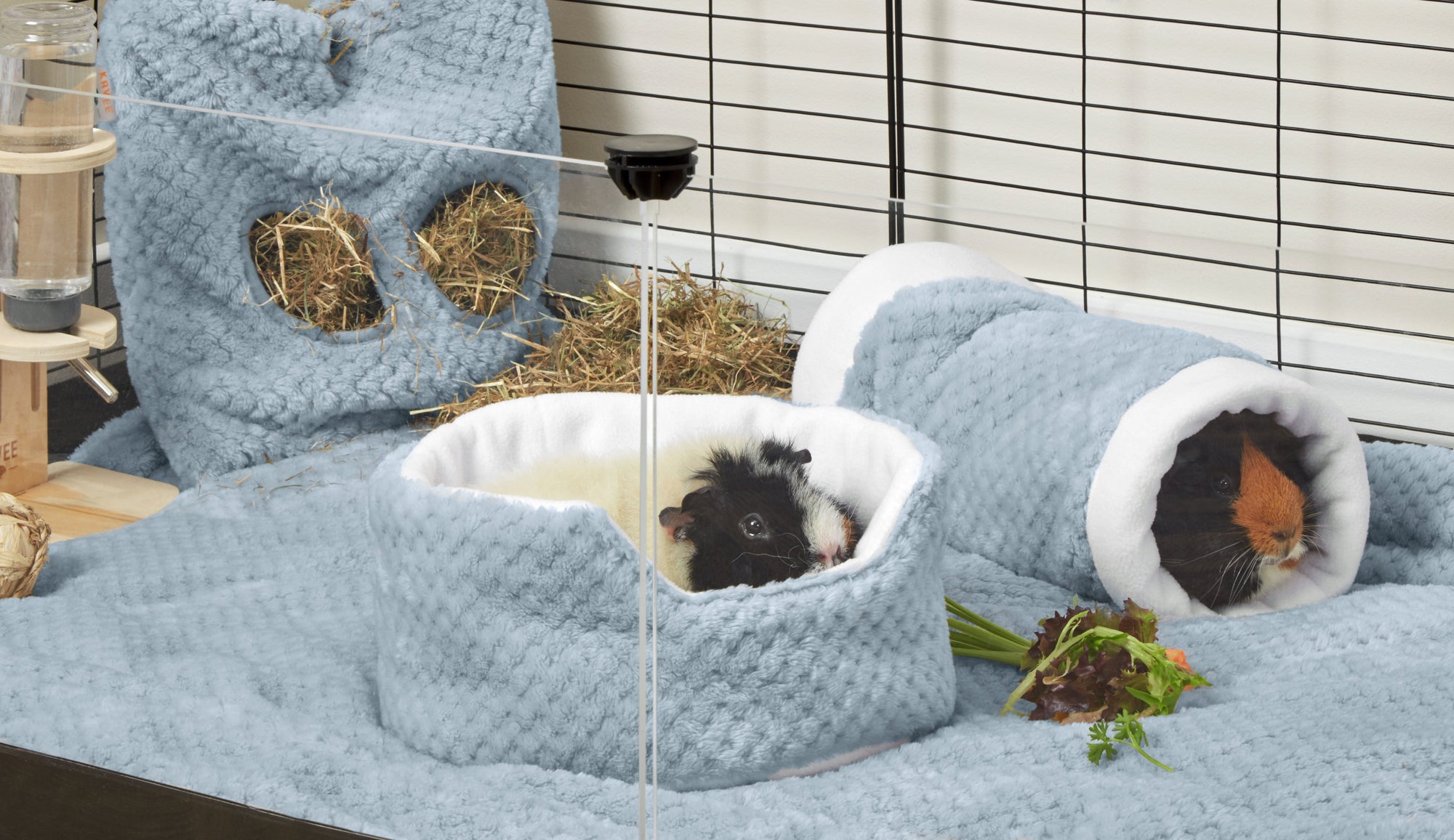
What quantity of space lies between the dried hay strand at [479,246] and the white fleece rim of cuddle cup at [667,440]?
0.25 feet

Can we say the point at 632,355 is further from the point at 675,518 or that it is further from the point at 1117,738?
the point at 1117,738

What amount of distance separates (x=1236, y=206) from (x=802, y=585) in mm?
1345

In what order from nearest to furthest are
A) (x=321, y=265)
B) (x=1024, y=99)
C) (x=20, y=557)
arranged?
(x=321, y=265) → (x=20, y=557) → (x=1024, y=99)

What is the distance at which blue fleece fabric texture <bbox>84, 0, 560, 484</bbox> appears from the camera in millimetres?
939

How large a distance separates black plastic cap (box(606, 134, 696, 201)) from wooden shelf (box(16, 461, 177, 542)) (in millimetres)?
432

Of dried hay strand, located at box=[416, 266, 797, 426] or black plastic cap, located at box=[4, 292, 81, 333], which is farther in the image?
black plastic cap, located at box=[4, 292, 81, 333]

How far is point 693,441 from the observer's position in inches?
35.9

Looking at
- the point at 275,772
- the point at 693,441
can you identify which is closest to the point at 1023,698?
the point at 693,441

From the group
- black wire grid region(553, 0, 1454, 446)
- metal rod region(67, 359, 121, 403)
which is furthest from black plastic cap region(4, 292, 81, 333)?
black wire grid region(553, 0, 1454, 446)

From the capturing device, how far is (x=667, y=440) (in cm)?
90

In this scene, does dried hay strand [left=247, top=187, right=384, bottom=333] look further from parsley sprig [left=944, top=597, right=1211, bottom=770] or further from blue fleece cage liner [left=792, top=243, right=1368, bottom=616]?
parsley sprig [left=944, top=597, right=1211, bottom=770]

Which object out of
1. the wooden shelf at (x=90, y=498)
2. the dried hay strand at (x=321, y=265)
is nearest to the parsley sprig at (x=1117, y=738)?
the dried hay strand at (x=321, y=265)

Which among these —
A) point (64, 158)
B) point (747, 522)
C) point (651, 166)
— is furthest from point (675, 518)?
point (64, 158)

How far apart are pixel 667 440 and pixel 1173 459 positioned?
0.33 metres
